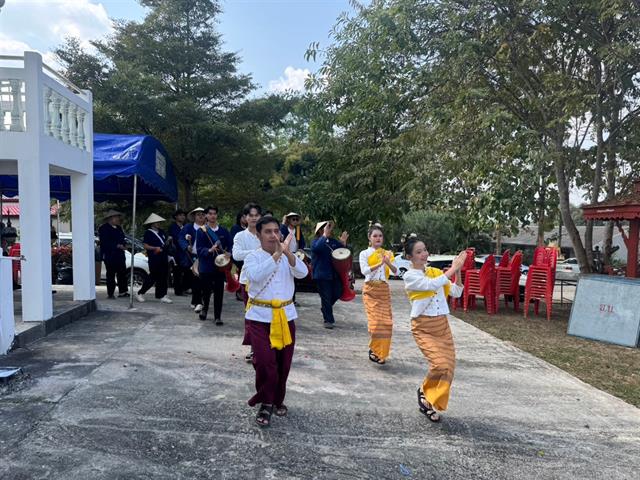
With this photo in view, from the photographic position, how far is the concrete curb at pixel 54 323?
558 cm

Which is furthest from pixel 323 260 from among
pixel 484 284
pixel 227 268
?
pixel 484 284

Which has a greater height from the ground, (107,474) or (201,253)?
(201,253)

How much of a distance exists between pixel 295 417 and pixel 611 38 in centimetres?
851

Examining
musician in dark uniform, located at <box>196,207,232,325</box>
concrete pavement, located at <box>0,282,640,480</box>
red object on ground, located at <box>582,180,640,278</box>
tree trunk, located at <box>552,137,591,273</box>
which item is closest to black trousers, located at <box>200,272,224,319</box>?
musician in dark uniform, located at <box>196,207,232,325</box>

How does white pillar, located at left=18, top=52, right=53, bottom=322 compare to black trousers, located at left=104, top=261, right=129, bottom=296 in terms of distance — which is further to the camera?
black trousers, located at left=104, top=261, right=129, bottom=296

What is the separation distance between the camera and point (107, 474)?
9.81ft

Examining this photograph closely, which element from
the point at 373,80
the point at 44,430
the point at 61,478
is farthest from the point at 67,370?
the point at 373,80

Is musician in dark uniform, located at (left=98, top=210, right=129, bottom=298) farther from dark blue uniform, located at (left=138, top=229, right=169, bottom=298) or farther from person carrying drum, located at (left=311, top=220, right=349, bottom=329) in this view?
person carrying drum, located at (left=311, top=220, right=349, bottom=329)

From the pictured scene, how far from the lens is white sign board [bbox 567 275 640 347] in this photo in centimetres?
762

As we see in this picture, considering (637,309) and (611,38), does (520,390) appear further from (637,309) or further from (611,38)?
(611,38)

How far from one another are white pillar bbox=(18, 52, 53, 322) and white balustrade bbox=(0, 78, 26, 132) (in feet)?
0.37

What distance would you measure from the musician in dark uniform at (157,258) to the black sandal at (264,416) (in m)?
5.81

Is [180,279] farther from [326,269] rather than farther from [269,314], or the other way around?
[269,314]

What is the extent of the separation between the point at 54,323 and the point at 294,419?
3961 mm
